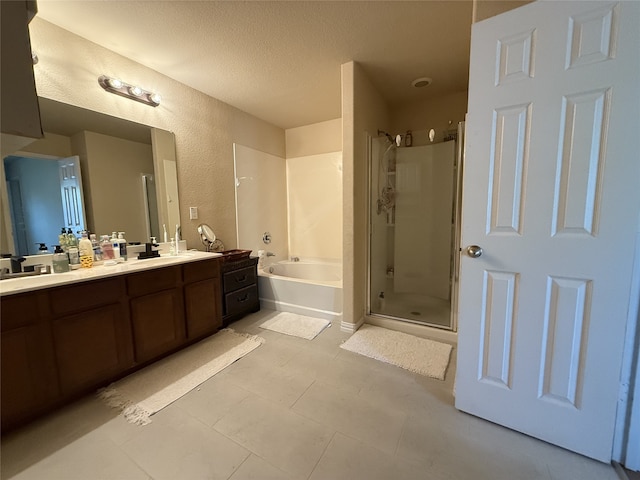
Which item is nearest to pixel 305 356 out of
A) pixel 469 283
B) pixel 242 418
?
pixel 242 418

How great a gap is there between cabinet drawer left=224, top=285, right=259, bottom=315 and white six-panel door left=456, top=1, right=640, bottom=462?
2095 millimetres

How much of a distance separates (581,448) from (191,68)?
356cm

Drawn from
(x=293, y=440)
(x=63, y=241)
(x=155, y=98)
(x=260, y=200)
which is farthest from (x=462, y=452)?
(x=155, y=98)

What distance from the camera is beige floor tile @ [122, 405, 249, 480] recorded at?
110 centimetres

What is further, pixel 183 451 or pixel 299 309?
pixel 299 309

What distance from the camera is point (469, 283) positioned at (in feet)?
4.33

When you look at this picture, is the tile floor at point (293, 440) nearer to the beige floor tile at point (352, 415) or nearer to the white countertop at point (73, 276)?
the beige floor tile at point (352, 415)

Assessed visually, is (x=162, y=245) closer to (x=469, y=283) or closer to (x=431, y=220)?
(x=469, y=283)

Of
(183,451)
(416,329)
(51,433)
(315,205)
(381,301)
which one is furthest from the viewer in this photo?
(315,205)

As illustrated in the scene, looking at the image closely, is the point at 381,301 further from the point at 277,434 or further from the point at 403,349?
the point at 277,434

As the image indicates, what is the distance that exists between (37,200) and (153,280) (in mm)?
878

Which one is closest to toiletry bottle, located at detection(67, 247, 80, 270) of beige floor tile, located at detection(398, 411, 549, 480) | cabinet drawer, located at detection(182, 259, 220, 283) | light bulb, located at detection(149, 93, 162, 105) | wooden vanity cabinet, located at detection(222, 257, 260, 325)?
cabinet drawer, located at detection(182, 259, 220, 283)

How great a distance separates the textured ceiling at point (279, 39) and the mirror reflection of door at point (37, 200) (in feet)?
3.14

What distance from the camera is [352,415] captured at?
140 cm
